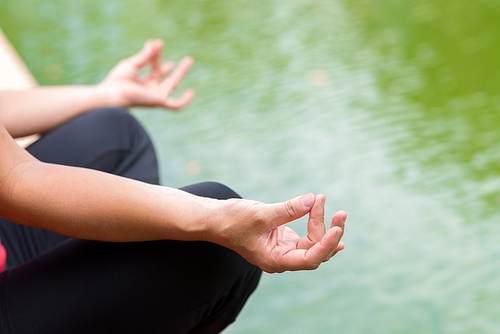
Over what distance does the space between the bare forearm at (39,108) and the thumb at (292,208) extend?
2.73 ft

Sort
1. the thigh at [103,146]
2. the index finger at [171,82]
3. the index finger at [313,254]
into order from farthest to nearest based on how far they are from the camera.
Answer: the index finger at [171,82] → the thigh at [103,146] → the index finger at [313,254]

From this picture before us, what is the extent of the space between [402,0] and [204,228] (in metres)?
2.49

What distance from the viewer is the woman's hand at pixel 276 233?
28.7 inches

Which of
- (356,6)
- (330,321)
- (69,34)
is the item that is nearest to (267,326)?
(330,321)

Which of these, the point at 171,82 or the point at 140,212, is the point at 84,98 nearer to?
the point at 171,82

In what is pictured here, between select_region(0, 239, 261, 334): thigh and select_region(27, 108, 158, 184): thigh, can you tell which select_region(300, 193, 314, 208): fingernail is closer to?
select_region(0, 239, 261, 334): thigh

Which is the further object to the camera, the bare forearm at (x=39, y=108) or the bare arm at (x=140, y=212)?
the bare forearm at (x=39, y=108)

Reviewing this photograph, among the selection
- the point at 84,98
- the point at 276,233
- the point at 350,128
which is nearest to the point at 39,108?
the point at 84,98

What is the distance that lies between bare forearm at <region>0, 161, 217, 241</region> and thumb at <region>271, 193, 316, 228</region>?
12 cm

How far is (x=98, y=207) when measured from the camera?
79 centimetres

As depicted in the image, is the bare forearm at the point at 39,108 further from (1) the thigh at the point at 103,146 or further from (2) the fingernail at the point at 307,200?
(2) the fingernail at the point at 307,200

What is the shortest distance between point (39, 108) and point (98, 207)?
0.64m

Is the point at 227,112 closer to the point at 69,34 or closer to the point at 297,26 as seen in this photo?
the point at 297,26

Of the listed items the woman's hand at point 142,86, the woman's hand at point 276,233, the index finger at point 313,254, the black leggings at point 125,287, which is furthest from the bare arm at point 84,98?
the index finger at point 313,254
